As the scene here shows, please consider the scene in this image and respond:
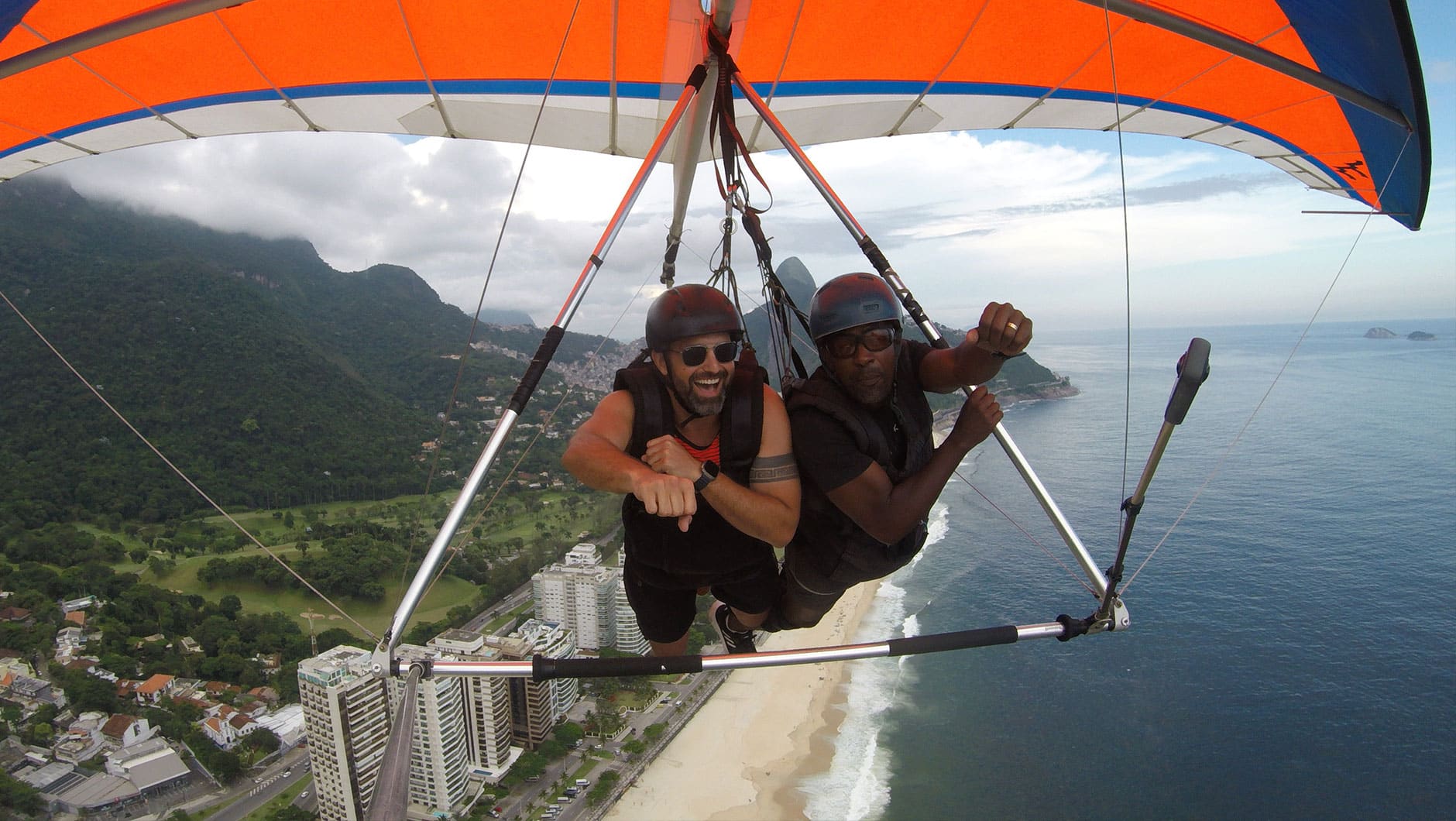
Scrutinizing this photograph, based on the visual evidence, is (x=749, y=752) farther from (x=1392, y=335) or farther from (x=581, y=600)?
(x=1392, y=335)

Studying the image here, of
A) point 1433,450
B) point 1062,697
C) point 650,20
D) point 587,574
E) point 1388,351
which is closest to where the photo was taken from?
point 650,20

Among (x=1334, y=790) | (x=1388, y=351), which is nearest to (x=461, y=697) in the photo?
Result: (x=1334, y=790)

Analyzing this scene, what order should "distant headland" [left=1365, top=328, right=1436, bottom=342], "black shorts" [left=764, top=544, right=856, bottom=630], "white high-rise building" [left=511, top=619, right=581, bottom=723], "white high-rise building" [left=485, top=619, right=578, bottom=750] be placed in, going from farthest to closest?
1. "distant headland" [left=1365, top=328, right=1436, bottom=342]
2. "white high-rise building" [left=511, top=619, right=581, bottom=723]
3. "white high-rise building" [left=485, top=619, right=578, bottom=750]
4. "black shorts" [left=764, top=544, right=856, bottom=630]

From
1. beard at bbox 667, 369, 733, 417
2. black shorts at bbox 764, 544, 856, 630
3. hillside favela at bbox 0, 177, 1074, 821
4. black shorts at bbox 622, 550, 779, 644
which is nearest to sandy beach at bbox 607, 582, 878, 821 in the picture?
hillside favela at bbox 0, 177, 1074, 821

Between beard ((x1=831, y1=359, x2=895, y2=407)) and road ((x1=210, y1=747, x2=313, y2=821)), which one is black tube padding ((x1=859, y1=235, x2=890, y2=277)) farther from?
road ((x1=210, y1=747, x2=313, y2=821))

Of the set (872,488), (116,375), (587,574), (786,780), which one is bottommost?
(786,780)

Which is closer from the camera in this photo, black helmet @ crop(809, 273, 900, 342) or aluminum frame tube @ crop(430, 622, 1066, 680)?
aluminum frame tube @ crop(430, 622, 1066, 680)

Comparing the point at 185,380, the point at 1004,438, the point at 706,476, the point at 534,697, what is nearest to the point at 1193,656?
the point at 534,697

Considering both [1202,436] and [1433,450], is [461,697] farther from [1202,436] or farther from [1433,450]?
[1433,450]
